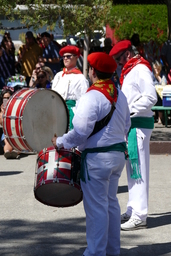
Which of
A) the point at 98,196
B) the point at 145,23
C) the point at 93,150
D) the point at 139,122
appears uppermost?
Result: the point at 93,150

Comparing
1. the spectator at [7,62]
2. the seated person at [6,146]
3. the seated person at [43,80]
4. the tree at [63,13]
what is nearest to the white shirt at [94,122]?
the seated person at [6,146]

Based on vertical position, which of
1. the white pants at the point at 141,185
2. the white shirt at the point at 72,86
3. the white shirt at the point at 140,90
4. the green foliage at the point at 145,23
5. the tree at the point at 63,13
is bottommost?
the green foliage at the point at 145,23

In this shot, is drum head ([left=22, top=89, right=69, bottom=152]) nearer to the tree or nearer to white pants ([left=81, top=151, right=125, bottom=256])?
white pants ([left=81, top=151, right=125, bottom=256])

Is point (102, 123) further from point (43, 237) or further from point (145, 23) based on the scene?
point (145, 23)

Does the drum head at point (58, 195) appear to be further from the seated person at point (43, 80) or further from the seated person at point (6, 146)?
the seated person at point (43, 80)

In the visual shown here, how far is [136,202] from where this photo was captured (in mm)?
5727

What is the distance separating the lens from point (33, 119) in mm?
6504

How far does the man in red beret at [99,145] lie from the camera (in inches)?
173

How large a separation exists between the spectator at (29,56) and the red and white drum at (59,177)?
9.26 m

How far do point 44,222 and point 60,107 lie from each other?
4.89 ft

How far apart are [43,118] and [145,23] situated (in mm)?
24398

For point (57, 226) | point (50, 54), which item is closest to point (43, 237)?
point (57, 226)

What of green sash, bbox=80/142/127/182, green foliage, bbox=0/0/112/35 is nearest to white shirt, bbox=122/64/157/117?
green sash, bbox=80/142/127/182

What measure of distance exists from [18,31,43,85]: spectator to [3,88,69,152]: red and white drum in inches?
285
